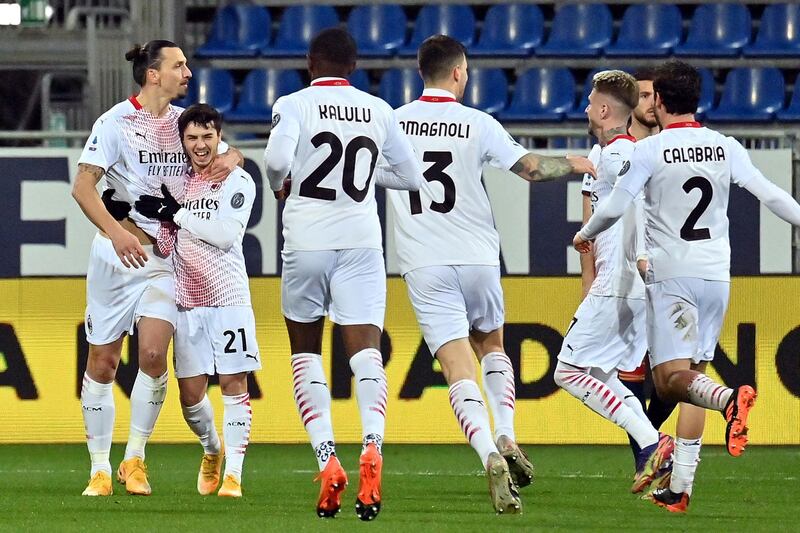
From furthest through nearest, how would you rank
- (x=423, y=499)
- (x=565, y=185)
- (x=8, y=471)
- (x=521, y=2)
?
(x=521, y=2)
(x=565, y=185)
(x=8, y=471)
(x=423, y=499)

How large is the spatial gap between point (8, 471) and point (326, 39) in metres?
3.66

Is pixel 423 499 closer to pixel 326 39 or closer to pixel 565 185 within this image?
pixel 326 39

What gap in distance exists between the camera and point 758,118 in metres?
14.5

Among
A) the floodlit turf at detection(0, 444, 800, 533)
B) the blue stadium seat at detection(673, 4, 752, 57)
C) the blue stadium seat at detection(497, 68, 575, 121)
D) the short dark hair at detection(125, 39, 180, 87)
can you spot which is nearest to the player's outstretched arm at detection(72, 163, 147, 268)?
the short dark hair at detection(125, 39, 180, 87)

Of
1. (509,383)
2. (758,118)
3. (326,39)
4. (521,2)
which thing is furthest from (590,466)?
(521,2)

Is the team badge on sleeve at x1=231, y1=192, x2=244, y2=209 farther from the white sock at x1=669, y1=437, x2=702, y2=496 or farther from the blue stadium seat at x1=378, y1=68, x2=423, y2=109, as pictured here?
the blue stadium seat at x1=378, y1=68, x2=423, y2=109

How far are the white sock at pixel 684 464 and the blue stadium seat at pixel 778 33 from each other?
9227 mm

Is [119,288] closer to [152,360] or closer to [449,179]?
[152,360]

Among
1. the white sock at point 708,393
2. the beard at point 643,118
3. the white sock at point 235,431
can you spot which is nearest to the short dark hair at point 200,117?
the white sock at point 235,431

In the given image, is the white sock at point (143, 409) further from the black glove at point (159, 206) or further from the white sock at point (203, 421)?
the black glove at point (159, 206)

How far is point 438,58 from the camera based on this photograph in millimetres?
6809

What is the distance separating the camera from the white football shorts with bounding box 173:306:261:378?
23.9 feet

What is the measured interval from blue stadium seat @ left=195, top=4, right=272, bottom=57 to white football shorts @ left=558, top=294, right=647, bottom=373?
28.0 ft

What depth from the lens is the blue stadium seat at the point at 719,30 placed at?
15.2 metres
